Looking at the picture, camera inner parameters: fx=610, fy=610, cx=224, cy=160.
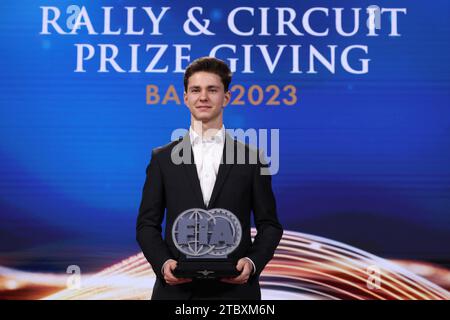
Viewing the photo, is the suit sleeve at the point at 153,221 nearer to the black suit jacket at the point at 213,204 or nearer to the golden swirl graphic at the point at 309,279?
the black suit jacket at the point at 213,204

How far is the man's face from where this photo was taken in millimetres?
2150

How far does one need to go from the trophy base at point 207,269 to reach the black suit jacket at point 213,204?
87mm

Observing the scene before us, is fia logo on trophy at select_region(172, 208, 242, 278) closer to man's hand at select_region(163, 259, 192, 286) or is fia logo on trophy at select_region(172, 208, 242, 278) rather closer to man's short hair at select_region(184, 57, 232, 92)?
man's hand at select_region(163, 259, 192, 286)

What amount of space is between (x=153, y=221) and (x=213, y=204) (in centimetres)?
21

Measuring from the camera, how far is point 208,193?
2137mm

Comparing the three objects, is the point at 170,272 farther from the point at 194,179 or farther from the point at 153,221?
the point at 194,179

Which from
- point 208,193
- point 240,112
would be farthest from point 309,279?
point 208,193

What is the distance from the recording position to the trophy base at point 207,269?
1.92 meters

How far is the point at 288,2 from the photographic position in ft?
10.1

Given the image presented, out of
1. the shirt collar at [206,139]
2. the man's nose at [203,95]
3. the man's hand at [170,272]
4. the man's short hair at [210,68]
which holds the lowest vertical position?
the man's hand at [170,272]

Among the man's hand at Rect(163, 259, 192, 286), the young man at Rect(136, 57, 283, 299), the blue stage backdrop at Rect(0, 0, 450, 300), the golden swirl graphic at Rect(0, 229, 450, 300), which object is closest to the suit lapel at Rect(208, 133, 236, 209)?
the young man at Rect(136, 57, 283, 299)

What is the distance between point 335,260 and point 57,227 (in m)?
1.34

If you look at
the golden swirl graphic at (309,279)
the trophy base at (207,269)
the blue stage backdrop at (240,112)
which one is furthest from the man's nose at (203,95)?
the golden swirl graphic at (309,279)
